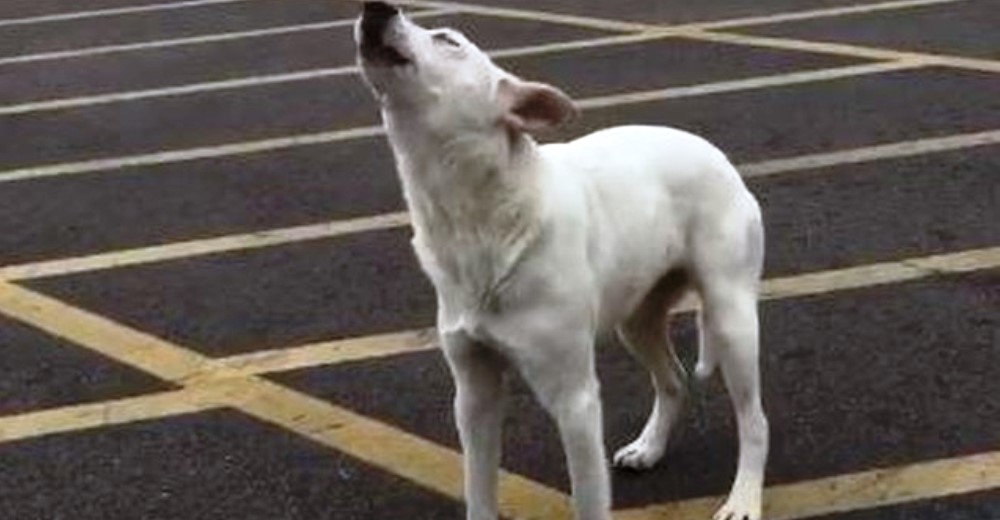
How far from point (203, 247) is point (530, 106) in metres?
3.81

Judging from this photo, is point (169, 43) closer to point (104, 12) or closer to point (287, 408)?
point (104, 12)

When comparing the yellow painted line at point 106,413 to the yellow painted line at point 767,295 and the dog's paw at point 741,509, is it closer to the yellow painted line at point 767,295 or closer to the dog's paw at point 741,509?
the yellow painted line at point 767,295

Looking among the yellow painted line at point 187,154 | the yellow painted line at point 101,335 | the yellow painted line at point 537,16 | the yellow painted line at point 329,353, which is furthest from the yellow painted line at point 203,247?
the yellow painted line at point 537,16

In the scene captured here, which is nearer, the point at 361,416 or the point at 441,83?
the point at 441,83

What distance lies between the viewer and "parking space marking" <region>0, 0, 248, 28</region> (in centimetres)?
1411

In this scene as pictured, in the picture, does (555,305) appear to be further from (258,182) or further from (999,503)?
(258,182)

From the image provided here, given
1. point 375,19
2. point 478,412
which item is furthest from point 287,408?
point 375,19

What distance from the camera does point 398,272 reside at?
6730 mm

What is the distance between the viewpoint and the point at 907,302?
598 cm

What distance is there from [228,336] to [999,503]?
111 inches

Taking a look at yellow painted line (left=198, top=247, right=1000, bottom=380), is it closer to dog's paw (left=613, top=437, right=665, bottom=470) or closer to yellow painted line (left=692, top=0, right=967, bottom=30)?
dog's paw (left=613, top=437, right=665, bottom=470)

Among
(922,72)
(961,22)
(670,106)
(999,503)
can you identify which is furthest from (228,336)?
(961,22)

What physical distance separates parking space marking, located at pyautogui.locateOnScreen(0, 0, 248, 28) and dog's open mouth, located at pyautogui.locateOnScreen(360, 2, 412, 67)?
10906 millimetres

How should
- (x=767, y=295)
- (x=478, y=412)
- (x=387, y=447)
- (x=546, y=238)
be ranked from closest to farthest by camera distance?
(x=546, y=238) → (x=478, y=412) → (x=387, y=447) → (x=767, y=295)
